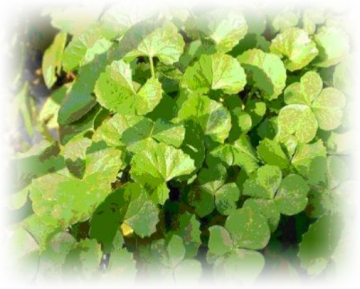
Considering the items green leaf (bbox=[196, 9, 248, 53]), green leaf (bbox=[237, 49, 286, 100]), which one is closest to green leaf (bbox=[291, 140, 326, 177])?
green leaf (bbox=[237, 49, 286, 100])

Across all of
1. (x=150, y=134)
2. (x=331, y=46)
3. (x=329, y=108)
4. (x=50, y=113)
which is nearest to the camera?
(x=150, y=134)

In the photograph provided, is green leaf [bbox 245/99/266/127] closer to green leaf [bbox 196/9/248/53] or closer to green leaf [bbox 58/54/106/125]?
green leaf [bbox 196/9/248/53]

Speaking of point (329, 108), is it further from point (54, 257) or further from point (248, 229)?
point (54, 257)

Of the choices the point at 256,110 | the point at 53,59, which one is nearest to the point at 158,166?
the point at 256,110

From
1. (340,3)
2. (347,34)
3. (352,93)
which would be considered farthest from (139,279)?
(340,3)

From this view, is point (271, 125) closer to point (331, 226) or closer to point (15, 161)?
point (331, 226)

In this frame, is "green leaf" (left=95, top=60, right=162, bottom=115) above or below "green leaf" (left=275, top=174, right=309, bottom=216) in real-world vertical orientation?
above
